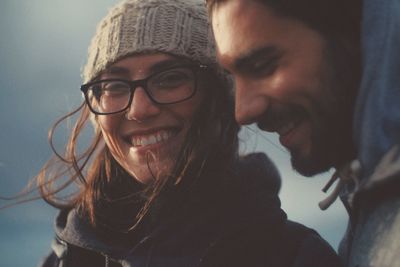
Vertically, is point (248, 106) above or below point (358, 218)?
above

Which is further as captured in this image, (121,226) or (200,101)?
(121,226)

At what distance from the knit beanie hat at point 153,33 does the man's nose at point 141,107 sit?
25 cm

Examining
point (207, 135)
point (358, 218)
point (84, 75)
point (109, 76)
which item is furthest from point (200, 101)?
point (358, 218)

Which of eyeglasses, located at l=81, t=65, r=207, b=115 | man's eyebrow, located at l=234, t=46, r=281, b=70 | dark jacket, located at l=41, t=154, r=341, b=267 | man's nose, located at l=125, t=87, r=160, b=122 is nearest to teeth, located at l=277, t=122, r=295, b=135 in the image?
man's eyebrow, located at l=234, t=46, r=281, b=70

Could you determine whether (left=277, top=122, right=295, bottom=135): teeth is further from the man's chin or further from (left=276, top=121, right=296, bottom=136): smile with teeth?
the man's chin

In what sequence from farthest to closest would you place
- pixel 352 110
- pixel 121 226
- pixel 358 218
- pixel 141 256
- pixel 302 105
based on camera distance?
pixel 121 226
pixel 141 256
pixel 302 105
pixel 352 110
pixel 358 218

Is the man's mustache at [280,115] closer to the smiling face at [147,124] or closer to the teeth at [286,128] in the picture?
the teeth at [286,128]

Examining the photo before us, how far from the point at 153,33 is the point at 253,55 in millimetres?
953

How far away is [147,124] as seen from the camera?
11.2ft

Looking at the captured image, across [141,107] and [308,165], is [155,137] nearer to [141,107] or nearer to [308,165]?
[141,107]

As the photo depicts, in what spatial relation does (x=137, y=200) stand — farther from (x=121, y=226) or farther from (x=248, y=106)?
(x=248, y=106)

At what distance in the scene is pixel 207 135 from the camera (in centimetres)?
341

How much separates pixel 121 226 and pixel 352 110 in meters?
1.71

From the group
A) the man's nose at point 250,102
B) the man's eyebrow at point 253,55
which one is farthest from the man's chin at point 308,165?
the man's eyebrow at point 253,55
